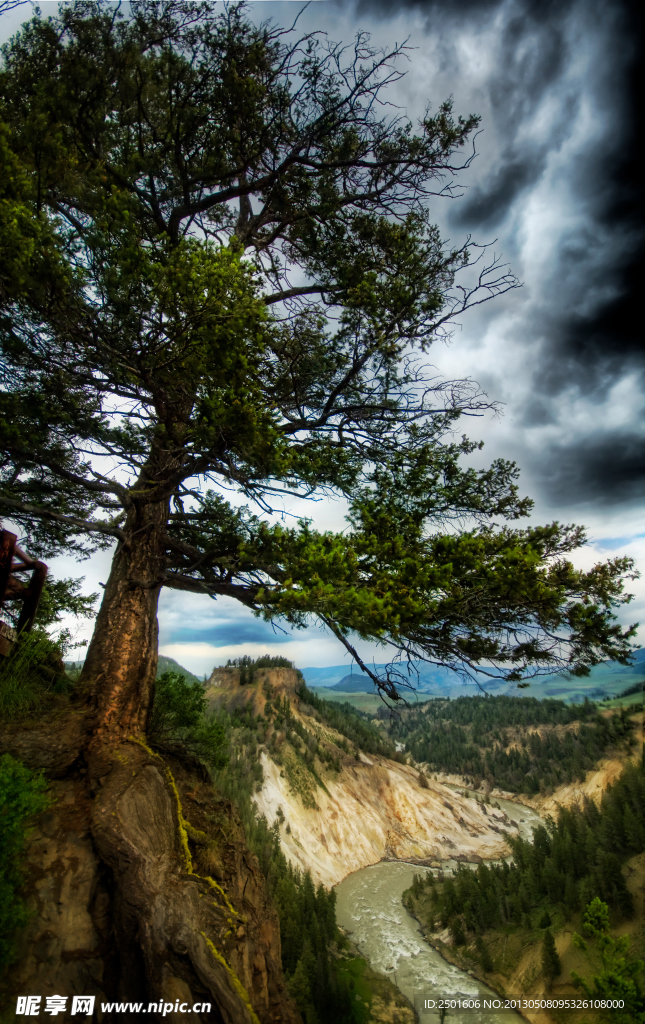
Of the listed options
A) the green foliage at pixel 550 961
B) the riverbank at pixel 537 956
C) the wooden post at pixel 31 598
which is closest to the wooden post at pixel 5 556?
the wooden post at pixel 31 598

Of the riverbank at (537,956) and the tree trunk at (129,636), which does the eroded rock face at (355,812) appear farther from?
the tree trunk at (129,636)

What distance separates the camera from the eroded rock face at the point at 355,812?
43031 mm

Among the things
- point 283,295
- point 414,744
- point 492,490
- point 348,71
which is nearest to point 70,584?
point 283,295

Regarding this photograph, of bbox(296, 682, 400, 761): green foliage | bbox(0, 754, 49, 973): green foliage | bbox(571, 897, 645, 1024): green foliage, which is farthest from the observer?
bbox(296, 682, 400, 761): green foliage

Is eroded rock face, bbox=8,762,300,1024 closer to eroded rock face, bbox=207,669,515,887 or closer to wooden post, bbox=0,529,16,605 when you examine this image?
wooden post, bbox=0,529,16,605

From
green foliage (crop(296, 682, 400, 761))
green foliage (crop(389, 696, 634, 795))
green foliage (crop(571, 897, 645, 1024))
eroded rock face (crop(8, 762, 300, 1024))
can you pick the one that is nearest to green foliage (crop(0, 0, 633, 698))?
eroded rock face (crop(8, 762, 300, 1024))

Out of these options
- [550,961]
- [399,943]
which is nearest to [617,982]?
[550,961]

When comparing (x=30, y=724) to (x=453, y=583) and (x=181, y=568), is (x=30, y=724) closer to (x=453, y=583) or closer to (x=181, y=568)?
(x=181, y=568)

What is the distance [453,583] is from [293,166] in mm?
8948

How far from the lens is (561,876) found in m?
28.3

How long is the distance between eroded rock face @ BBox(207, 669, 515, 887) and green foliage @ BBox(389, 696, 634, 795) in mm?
13040

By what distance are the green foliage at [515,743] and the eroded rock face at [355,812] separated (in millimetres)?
13040

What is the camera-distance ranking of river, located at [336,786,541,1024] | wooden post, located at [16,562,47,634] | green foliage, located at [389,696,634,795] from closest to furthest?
1. wooden post, located at [16,562,47,634]
2. river, located at [336,786,541,1024]
3. green foliage, located at [389,696,634,795]

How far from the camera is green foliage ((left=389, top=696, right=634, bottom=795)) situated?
76250 millimetres
